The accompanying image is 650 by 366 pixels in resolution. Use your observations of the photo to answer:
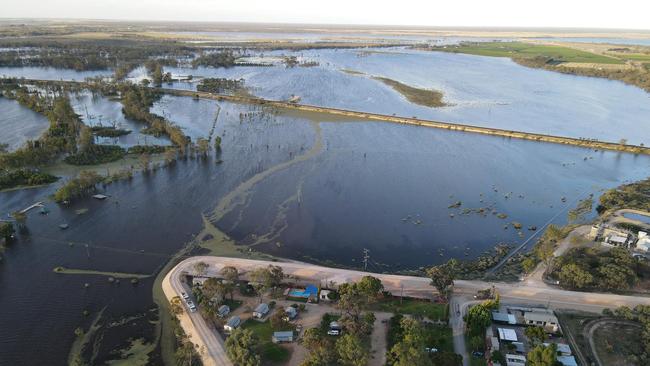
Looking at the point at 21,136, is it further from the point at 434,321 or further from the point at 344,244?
the point at 434,321

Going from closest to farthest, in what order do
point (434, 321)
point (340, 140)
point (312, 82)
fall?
point (434, 321) < point (340, 140) < point (312, 82)

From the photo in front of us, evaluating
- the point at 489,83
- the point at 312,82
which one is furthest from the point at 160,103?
the point at 489,83

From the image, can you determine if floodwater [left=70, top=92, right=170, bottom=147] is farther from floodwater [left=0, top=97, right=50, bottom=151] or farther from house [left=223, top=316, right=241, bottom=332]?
house [left=223, top=316, right=241, bottom=332]

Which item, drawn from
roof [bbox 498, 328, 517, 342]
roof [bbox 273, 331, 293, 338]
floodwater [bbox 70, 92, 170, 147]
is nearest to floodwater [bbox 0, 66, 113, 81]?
floodwater [bbox 70, 92, 170, 147]

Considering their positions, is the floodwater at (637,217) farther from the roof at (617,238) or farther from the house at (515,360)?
the house at (515,360)

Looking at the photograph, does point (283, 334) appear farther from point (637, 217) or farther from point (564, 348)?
point (637, 217)

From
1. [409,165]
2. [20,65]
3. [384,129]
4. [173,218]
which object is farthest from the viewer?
[20,65]

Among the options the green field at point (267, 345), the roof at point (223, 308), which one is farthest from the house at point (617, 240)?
the roof at point (223, 308)
